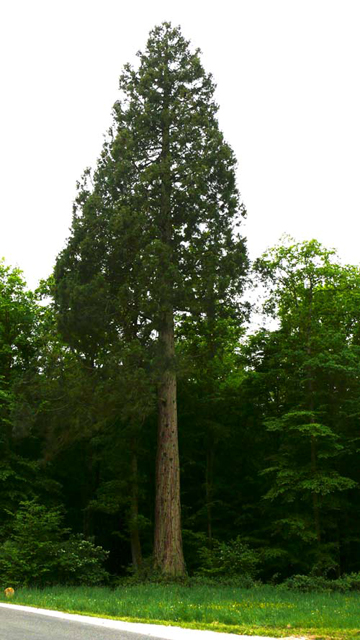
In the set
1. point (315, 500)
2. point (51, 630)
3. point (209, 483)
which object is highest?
point (209, 483)

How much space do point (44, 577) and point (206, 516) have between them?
934cm

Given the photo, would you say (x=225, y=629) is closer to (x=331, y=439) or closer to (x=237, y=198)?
(x=331, y=439)

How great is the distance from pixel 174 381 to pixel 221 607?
909cm

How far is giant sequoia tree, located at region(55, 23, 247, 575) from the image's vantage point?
59.8ft

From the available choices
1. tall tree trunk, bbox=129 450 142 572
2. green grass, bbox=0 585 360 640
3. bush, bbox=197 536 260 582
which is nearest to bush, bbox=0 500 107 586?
green grass, bbox=0 585 360 640

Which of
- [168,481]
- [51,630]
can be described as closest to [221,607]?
[51,630]

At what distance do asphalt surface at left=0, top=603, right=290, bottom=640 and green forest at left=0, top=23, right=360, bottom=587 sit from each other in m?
7.46

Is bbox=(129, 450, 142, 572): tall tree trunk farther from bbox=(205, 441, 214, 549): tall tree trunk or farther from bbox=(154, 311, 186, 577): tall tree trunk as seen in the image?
bbox=(154, 311, 186, 577): tall tree trunk

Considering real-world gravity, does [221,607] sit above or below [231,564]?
below

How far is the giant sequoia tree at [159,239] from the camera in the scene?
18.2 m

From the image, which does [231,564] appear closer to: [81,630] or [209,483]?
[209,483]

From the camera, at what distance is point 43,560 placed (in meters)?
17.5

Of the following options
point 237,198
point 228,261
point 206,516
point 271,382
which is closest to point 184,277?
point 228,261

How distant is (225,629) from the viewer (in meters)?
8.56
